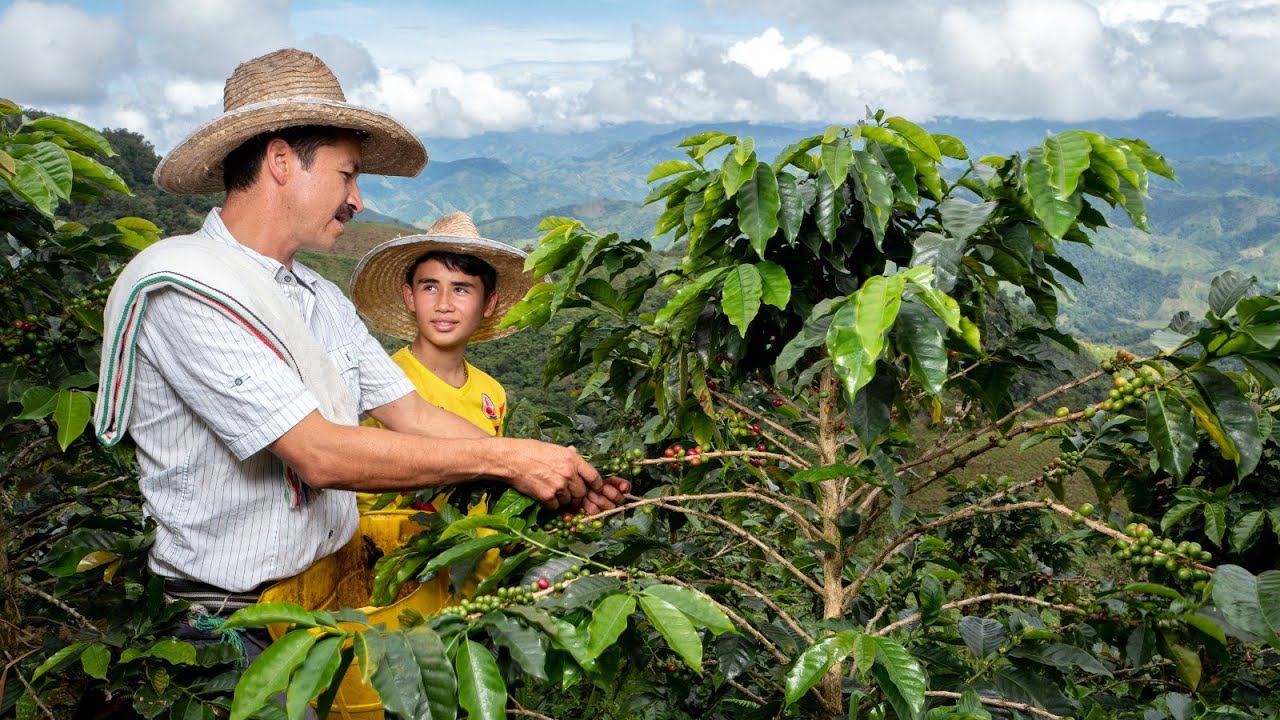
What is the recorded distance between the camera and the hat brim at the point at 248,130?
208 centimetres

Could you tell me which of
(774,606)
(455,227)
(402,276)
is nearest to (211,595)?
(774,606)

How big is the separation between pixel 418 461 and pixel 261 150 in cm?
95

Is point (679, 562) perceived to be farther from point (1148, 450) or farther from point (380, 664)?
point (1148, 450)

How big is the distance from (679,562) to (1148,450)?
141 cm

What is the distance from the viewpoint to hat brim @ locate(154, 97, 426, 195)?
2.08 meters

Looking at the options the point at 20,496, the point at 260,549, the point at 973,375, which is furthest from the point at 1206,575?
the point at 20,496

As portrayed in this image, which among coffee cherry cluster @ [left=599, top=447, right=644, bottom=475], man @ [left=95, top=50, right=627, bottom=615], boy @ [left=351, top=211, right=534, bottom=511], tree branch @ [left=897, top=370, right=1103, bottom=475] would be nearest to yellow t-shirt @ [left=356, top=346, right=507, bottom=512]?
boy @ [left=351, top=211, right=534, bottom=511]

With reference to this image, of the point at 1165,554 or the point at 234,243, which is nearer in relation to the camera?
the point at 1165,554

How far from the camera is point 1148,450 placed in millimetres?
2373

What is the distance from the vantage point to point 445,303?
3.28 m

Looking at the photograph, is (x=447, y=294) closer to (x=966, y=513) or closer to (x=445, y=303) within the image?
(x=445, y=303)

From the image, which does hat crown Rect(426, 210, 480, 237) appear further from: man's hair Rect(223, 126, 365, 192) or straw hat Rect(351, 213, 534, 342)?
man's hair Rect(223, 126, 365, 192)

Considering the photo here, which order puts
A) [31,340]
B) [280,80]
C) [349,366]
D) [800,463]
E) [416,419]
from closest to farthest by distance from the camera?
[800,463]
[280,80]
[349,366]
[416,419]
[31,340]

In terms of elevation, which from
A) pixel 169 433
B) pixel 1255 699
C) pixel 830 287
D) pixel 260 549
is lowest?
pixel 1255 699
